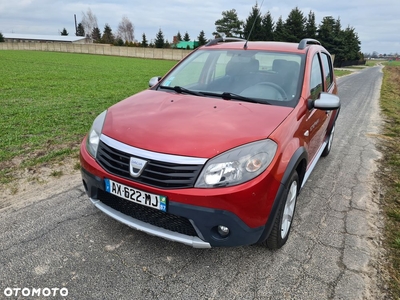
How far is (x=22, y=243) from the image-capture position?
253cm

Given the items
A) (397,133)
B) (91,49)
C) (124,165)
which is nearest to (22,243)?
(124,165)

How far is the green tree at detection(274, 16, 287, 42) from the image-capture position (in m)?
49.2

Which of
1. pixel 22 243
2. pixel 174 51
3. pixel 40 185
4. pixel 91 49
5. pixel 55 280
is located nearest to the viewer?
pixel 55 280

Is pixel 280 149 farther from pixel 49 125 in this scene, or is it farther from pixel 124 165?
pixel 49 125

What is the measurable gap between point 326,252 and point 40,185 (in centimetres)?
313

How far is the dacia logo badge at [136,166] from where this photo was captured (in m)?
2.07

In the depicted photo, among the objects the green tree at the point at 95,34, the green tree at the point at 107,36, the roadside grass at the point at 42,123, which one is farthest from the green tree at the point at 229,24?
the roadside grass at the point at 42,123

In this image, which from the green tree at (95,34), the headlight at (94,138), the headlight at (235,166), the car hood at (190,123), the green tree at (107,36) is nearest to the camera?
the headlight at (235,166)

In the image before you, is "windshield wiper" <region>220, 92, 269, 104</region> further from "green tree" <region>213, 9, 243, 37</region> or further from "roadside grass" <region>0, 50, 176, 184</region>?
"green tree" <region>213, 9, 243, 37</region>

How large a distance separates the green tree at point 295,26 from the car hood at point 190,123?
51186 mm

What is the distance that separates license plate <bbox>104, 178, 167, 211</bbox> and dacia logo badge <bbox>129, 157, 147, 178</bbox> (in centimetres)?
12

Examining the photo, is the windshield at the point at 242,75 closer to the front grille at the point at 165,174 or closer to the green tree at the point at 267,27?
the front grille at the point at 165,174

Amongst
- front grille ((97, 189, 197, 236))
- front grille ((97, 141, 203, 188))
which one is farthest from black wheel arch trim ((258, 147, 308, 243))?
front grille ((97, 141, 203, 188))

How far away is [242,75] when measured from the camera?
324 centimetres
